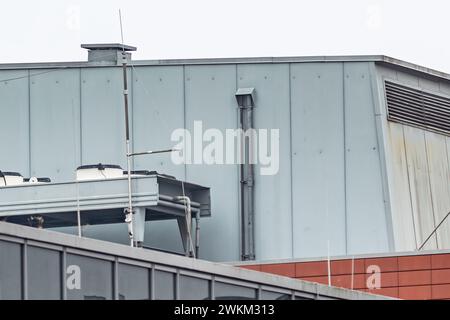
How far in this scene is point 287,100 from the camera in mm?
70688

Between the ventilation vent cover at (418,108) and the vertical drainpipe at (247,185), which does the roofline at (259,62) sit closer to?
the ventilation vent cover at (418,108)

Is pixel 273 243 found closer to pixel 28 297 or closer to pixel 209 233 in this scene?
pixel 209 233

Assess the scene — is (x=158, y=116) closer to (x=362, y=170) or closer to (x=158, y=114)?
(x=158, y=114)

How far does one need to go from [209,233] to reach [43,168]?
18.6ft

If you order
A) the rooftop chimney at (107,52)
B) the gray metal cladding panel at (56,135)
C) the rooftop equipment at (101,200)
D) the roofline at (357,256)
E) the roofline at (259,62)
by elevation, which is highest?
the rooftop chimney at (107,52)

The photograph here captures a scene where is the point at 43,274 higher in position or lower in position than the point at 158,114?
lower

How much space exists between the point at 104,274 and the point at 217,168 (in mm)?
29494

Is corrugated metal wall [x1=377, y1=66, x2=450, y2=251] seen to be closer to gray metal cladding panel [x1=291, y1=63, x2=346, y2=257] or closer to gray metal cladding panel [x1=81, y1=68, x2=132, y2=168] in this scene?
gray metal cladding panel [x1=291, y1=63, x2=346, y2=257]

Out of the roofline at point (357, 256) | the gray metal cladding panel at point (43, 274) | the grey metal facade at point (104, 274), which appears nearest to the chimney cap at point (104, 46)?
the roofline at point (357, 256)

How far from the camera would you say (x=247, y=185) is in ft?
231

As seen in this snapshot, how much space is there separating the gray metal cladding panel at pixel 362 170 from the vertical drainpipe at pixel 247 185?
2.94 m

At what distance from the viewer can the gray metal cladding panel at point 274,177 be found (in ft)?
229

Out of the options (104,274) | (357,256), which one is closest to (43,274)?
(104,274)
